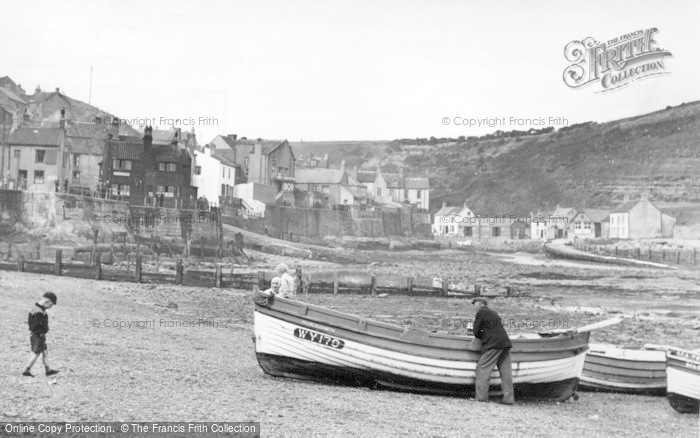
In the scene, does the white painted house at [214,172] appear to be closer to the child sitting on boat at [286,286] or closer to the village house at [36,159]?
the village house at [36,159]

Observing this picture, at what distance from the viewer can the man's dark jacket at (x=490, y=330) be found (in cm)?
1149

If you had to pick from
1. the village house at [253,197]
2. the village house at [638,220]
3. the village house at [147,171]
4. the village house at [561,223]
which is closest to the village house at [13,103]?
the village house at [147,171]

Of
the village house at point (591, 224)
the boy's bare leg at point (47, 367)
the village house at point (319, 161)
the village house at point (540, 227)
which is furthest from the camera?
the village house at point (591, 224)

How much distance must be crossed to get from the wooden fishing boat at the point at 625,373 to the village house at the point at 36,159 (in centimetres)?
2777

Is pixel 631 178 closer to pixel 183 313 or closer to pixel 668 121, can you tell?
pixel 668 121

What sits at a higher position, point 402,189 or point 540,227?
point 402,189

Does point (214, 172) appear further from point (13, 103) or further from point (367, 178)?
point (367, 178)

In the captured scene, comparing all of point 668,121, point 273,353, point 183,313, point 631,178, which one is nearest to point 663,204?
point 631,178

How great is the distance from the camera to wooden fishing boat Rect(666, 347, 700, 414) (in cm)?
1193

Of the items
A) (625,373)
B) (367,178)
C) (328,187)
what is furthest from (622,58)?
(367,178)

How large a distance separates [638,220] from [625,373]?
63028 millimetres

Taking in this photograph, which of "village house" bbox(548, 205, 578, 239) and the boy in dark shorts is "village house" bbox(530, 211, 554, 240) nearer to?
"village house" bbox(548, 205, 578, 239)

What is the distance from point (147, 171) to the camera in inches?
1617

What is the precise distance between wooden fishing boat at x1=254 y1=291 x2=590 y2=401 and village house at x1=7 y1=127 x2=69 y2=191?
26.1 meters
